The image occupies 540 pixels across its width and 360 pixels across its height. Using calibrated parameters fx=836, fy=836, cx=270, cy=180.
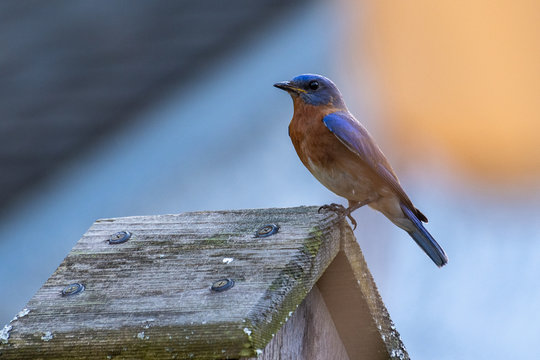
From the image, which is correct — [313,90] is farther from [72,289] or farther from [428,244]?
[72,289]

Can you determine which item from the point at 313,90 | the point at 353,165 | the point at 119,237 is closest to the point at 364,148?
the point at 353,165

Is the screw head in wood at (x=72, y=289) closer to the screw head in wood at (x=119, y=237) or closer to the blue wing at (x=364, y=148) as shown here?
the screw head in wood at (x=119, y=237)

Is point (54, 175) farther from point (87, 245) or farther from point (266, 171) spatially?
point (87, 245)

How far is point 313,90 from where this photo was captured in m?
3.19

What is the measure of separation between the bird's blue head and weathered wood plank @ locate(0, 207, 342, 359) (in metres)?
0.95

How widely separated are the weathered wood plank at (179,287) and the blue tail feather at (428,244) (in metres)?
0.83

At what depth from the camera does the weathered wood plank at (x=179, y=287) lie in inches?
70.2

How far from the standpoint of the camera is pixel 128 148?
4.37 m

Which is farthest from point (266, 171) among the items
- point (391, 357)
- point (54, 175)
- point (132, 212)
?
point (391, 357)

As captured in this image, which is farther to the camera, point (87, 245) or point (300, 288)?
point (87, 245)

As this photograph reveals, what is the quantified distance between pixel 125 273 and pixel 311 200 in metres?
2.19

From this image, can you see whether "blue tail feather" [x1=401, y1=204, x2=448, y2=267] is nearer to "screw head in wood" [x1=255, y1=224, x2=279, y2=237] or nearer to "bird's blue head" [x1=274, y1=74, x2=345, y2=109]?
"bird's blue head" [x1=274, y1=74, x2=345, y2=109]

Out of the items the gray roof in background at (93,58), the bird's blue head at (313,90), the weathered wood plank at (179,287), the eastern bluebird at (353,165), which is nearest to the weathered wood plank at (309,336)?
the weathered wood plank at (179,287)

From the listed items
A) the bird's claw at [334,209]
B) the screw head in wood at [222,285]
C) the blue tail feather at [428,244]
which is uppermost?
the blue tail feather at [428,244]
